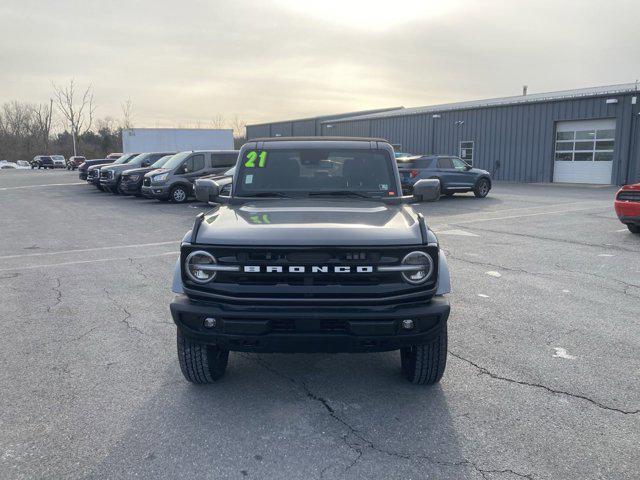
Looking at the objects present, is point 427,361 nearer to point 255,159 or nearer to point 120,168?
point 255,159

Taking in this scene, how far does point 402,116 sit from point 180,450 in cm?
3856

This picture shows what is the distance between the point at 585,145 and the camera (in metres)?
27.7

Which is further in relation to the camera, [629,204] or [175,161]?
[175,161]

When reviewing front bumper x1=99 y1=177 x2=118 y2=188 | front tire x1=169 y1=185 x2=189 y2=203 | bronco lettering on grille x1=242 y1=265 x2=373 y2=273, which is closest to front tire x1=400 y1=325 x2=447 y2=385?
bronco lettering on grille x1=242 y1=265 x2=373 y2=273

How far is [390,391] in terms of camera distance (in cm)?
389

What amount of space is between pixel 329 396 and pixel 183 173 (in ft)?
52.5

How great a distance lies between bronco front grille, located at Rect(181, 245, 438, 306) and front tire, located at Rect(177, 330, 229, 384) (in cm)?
54

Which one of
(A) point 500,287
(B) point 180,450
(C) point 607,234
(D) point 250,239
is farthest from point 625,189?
(B) point 180,450

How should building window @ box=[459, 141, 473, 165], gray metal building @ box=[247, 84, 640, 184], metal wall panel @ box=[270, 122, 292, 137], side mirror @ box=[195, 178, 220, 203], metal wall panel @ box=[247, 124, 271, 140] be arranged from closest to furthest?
side mirror @ box=[195, 178, 220, 203]
gray metal building @ box=[247, 84, 640, 184]
building window @ box=[459, 141, 473, 165]
metal wall panel @ box=[270, 122, 292, 137]
metal wall panel @ box=[247, 124, 271, 140]

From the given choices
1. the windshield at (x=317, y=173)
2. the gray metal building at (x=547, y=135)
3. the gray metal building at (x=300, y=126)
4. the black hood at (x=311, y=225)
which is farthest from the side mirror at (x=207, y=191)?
the gray metal building at (x=300, y=126)

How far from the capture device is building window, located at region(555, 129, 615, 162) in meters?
26.6

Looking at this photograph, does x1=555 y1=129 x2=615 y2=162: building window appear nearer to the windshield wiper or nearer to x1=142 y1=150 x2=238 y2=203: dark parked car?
x1=142 y1=150 x2=238 y2=203: dark parked car

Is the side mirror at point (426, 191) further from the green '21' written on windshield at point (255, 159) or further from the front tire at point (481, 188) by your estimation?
the front tire at point (481, 188)

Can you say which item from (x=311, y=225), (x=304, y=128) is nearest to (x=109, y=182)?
(x=311, y=225)
